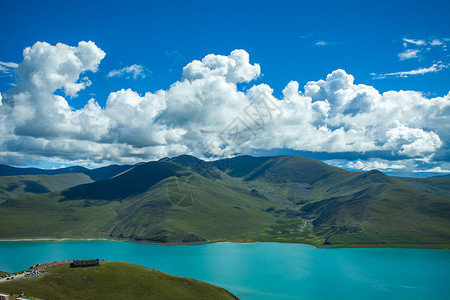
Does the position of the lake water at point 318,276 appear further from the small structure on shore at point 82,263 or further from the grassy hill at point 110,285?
the small structure on shore at point 82,263

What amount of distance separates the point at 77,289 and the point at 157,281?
76.4 feet

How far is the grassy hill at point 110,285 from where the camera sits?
66.1 meters

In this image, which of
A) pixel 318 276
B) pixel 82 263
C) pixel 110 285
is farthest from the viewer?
pixel 318 276

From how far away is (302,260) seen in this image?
19800cm

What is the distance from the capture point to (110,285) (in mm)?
79250

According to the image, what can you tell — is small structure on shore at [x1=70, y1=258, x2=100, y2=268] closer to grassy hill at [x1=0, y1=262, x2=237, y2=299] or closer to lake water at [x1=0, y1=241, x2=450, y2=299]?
grassy hill at [x1=0, y1=262, x2=237, y2=299]

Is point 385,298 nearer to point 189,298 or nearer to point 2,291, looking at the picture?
point 189,298

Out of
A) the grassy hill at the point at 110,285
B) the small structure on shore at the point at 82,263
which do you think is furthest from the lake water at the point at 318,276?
the small structure on shore at the point at 82,263

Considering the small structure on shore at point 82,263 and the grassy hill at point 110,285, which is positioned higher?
the small structure on shore at point 82,263

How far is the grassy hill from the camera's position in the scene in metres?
66.1

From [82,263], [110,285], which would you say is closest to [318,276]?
[110,285]

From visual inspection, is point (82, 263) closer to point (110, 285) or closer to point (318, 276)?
point (110, 285)

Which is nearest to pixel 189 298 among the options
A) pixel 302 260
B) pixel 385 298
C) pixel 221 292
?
pixel 221 292

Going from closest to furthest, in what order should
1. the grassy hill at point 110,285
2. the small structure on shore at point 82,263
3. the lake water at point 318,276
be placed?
1. the grassy hill at point 110,285
2. the small structure on shore at point 82,263
3. the lake water at point 318,276
